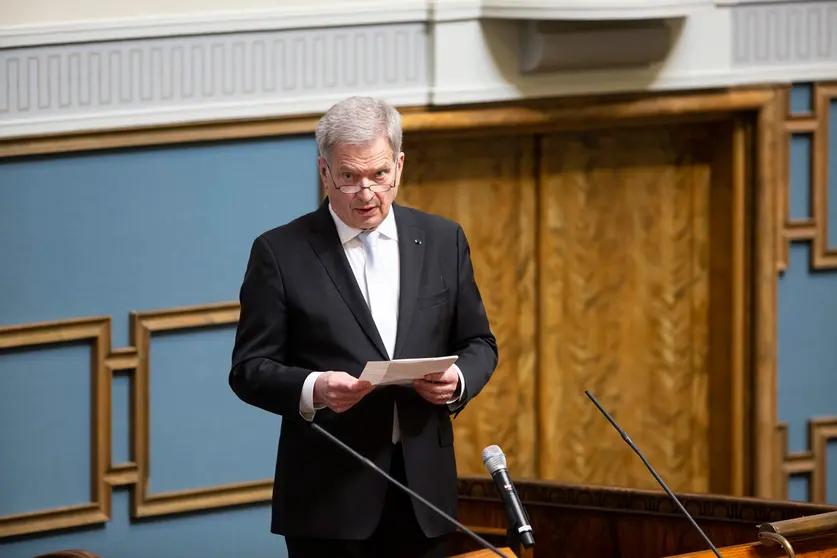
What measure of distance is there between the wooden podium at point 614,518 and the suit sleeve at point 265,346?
110 centimetres

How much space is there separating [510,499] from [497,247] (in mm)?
2558

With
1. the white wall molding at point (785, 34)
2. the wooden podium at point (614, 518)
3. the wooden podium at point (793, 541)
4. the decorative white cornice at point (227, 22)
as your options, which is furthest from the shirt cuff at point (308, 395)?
the white wall molding at point (785, 34)

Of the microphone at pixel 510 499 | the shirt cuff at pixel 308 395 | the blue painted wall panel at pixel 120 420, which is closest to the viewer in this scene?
the microphone at pixel 510 499

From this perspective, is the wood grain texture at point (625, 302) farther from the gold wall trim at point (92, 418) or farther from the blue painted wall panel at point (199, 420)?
the gold wall trim at point (92, 418)

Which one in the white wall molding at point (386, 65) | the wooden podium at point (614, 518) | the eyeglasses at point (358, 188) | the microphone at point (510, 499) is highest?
the white wall molding at point (386, 65)

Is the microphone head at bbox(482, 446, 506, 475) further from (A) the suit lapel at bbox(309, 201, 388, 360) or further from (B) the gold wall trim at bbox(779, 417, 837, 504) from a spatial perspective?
(B) the gold wall trim at bbox(779, 417, 837, 504)

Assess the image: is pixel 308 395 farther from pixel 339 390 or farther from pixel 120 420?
pixel 120 420

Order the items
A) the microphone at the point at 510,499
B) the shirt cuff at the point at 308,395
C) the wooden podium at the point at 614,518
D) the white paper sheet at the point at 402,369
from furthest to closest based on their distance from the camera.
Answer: the wooden podium at the point at 614,518 < the shirt cuff at the point at 308,395 < the white paper sheet at the point at 402,369 < the microphone at the point at 510,499

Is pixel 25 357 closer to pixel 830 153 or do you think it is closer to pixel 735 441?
pixel 735 441

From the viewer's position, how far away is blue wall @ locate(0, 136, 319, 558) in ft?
12.4

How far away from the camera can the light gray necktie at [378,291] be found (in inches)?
98.0

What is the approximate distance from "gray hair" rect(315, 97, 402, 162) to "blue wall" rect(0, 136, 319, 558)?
159 centimetres

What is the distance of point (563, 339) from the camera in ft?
15.3

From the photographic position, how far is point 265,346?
2.43 metres
